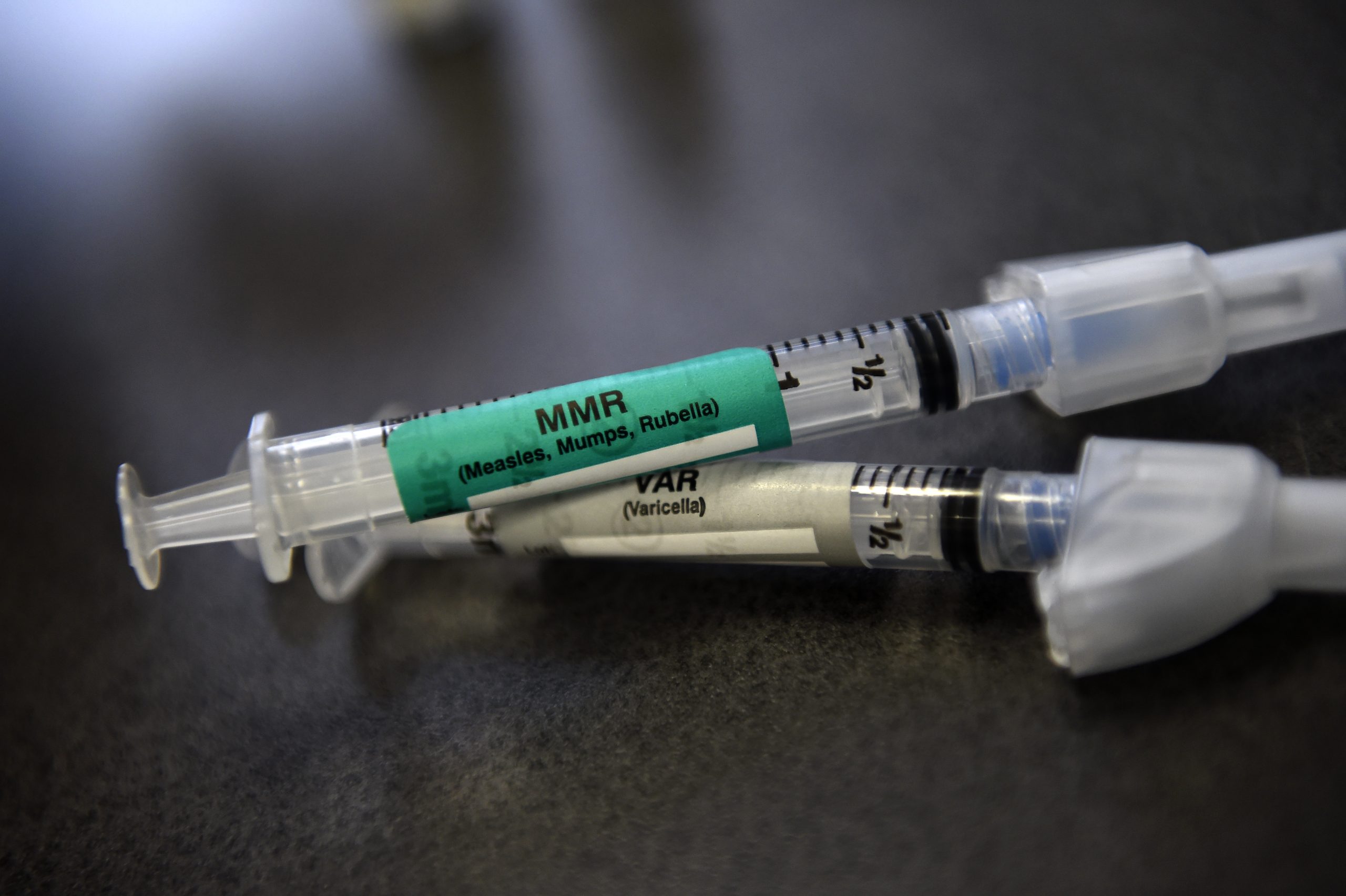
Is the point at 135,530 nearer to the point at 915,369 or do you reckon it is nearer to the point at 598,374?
the point at 598,374

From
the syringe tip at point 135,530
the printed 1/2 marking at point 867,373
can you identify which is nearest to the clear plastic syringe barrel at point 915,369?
the printed 1/2 marking at point 867,373

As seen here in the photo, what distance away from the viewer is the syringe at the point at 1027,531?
0.58 metres

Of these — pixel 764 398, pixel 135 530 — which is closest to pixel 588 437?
pixel 764 398

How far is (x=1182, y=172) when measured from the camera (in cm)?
92

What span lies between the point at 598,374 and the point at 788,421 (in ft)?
0.83

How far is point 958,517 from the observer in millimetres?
670

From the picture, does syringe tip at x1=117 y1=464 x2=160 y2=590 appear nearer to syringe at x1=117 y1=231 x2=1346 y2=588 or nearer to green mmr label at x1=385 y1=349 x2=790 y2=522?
syringe at x1=117 y1=231 x2=1346 y2=588

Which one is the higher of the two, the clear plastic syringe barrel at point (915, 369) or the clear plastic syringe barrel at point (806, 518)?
the clear plastic syringe barrel at point (915, 369)

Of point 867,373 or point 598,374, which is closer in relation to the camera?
point 867,373

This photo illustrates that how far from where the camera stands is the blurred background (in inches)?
23.6

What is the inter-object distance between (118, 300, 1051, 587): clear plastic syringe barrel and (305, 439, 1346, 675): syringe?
0.17 feet

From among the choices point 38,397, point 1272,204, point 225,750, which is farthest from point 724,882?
point 38,397

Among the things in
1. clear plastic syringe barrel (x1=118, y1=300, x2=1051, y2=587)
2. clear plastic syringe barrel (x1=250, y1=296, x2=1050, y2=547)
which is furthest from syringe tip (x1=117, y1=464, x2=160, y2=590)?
clear plastic syringe barrel (x1=250, y1=296, x2=1050, y2=547)

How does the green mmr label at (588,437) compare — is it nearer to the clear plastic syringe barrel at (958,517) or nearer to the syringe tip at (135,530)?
the clear plastic syringe barrel at (958,517)
